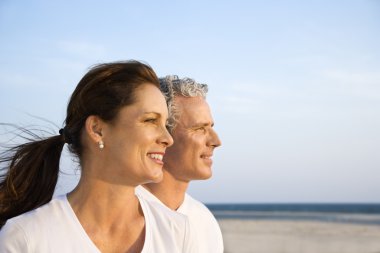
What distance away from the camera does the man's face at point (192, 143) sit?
160 inches

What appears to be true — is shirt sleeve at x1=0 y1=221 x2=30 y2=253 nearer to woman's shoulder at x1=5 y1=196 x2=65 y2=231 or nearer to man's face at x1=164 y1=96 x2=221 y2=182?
woman's shoulder at x1=5 y1=196 x2=65 y2=231

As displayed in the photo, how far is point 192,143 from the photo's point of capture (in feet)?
13.4

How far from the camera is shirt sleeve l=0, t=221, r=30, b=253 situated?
2.78 m

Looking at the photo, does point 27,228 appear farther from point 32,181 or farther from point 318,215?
point 318,215

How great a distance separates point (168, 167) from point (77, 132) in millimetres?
1050

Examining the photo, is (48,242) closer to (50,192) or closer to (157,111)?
(50,192)

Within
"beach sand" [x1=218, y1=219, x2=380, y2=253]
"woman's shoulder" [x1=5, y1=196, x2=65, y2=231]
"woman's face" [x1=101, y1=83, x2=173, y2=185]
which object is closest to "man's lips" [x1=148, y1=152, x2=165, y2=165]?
"woman's face" [x1=101, y1=83, x2=173, y2=185]

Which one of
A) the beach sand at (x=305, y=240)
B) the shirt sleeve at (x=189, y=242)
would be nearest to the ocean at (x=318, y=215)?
the beach sand at (x=305, y=240)

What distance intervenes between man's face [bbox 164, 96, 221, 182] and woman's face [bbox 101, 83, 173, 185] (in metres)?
1.02

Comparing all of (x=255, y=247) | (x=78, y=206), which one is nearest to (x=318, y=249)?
(x=255, y=247)

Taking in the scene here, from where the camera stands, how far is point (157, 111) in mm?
3037

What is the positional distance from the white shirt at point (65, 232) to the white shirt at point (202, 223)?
933 mm

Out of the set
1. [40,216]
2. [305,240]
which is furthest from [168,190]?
[305,240]

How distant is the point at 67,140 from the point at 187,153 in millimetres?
1028
